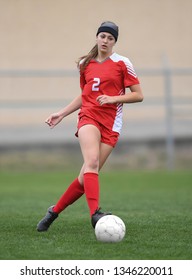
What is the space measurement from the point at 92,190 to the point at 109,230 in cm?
49

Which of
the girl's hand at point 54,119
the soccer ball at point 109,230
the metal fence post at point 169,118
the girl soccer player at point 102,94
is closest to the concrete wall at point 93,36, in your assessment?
the metal fence post at point 169,118

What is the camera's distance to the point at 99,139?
6.94 m

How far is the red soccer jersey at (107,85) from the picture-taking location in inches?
275

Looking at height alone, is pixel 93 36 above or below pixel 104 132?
above

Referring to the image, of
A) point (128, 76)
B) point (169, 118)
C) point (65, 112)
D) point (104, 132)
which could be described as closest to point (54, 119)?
point (65, 112)

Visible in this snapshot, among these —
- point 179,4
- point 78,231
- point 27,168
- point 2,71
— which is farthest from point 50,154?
point 78,231

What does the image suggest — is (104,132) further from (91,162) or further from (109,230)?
(109,230)

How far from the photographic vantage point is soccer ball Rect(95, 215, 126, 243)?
638 cm

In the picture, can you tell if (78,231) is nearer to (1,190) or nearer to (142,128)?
(1,190)

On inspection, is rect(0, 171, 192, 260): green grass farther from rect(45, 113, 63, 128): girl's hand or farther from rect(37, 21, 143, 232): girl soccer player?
rect(45, 113, 63, 128): girl's hand

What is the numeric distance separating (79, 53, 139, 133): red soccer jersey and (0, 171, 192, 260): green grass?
1.00 meters

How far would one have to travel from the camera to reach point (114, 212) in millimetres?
9289

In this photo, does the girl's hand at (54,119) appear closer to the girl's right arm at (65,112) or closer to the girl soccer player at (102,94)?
the girl's right arm at (65,112)

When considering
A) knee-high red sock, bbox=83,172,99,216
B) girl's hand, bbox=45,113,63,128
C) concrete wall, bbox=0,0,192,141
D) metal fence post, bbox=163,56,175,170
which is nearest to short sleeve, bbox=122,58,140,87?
girl's hand, bbox=45,113,63,128
